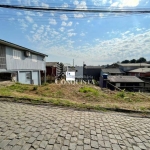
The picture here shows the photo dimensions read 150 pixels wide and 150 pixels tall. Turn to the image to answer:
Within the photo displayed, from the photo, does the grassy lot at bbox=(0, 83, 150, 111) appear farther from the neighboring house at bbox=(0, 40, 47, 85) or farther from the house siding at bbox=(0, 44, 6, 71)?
the neighboring house at bbox=(0, 40, 47, 85)

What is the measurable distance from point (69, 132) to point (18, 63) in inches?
455

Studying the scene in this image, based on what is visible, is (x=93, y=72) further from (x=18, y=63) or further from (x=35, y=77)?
(x=18, y=63)

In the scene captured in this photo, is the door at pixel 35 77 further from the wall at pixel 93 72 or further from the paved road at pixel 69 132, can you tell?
the wall at pixel 93 72

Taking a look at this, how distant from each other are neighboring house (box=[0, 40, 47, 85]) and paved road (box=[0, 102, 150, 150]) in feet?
26.3

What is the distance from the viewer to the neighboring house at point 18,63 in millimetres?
10086

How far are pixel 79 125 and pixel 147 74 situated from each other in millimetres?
39503

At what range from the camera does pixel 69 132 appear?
2801 millimetres

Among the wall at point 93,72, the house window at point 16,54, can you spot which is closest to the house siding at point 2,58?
the house window at point 16,54

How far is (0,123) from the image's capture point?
3.05 meters

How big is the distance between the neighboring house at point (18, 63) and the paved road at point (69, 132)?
8005mm

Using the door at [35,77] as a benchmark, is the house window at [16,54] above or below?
above

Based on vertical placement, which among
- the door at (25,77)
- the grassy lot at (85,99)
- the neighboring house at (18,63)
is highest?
the neighboring house at (18,63)

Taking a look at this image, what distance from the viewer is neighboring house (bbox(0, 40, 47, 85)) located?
1009 centimetres

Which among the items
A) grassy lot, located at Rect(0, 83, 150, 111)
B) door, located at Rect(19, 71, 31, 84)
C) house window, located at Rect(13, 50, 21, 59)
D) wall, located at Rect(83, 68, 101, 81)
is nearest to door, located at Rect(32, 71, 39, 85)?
door, located at Rect(19, 71, 31, 84)
